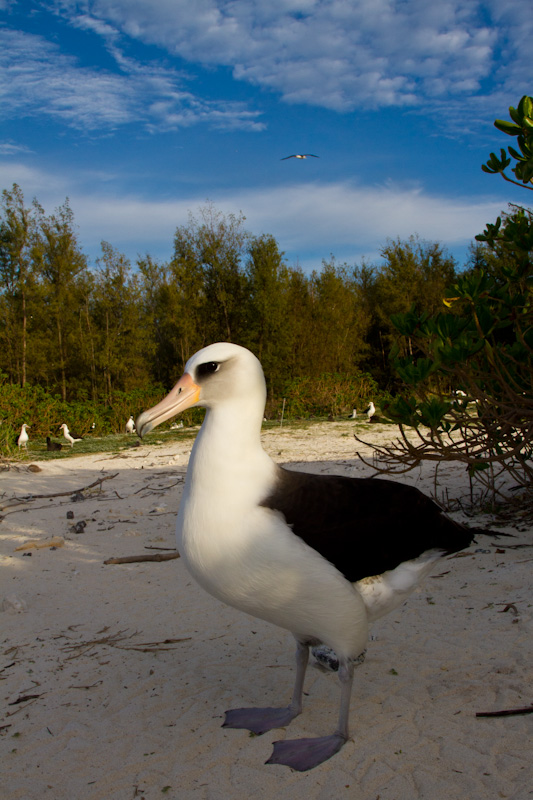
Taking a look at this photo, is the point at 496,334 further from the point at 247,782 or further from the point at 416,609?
the point at 247,782

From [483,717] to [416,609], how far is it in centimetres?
144

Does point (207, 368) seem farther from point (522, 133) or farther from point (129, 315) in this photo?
point (129, 315)

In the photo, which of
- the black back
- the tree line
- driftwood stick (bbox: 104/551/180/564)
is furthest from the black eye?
the tree line

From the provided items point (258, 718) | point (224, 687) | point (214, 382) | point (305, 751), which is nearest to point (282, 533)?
point (214, 382)

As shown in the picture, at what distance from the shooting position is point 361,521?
2703 mm

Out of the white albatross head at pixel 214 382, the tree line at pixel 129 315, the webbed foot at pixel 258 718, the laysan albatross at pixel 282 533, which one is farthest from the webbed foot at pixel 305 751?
the tree line at pixel 129 315

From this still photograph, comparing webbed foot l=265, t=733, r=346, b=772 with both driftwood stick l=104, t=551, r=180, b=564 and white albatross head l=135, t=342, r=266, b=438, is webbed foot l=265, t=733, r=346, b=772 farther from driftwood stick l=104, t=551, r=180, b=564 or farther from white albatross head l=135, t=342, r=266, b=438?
driftwood stick l=104, t=551, r=180, b=564

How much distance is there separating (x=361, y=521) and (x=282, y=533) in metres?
0.47

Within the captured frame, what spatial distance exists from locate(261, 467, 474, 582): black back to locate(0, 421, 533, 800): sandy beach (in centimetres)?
83

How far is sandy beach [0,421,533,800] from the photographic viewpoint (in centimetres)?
248

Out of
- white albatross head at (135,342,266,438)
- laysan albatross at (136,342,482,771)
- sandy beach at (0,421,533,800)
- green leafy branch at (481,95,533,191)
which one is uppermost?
green leafy branch at (481,95,533,191)

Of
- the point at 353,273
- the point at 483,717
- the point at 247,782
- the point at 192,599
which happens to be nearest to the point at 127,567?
the point at 192,599

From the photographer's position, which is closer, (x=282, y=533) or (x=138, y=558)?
(x=282, y=533)

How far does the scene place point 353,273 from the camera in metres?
44.8
